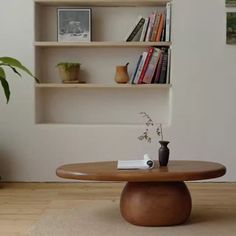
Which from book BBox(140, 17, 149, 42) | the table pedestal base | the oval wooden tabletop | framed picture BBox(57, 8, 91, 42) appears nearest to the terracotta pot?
framed picture BBox(57, 8, 91, 42)

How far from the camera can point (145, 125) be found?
4.26 meters

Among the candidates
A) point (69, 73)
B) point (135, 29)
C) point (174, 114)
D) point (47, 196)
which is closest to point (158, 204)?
point (47, 196)

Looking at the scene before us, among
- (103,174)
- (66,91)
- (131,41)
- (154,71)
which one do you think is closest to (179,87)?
(154,71)

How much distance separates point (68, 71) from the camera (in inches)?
167

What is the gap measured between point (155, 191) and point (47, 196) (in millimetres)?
1242

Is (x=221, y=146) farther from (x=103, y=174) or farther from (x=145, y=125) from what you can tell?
(x=103, y=174)

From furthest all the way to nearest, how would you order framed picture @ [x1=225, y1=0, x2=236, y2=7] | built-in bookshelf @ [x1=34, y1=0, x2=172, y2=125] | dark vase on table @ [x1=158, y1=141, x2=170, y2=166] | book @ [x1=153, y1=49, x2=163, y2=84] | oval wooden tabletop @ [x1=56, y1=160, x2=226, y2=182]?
built-in bookshelf @ [x1=34, y1=0, x2=172, y2=125]
book @ [x1=153, y1=49, x2=163, y2=84]
framed picture @ [x1=225, y1=0, x2=236, y2=7]
dark vase on table @ [x1=158, y1=141, x2=170, y2=166]
oval wooden tabletop @ [x1=56, y1=160, x2=226, y2=182]

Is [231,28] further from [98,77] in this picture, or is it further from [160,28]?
[98,77]

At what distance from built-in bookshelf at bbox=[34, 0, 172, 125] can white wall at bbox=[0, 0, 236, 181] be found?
0.22m

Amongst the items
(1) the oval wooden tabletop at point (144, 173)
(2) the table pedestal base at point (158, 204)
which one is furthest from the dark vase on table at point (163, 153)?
(2) the table pedestal base at point (158, 204)

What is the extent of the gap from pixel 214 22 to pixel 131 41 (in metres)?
0.79

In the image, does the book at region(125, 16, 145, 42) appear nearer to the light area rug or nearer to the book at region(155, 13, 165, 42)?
the book at region(155, 13, 165, 42)

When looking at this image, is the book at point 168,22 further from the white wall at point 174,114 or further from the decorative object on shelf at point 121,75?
the decorative object on shelf at point 121,75

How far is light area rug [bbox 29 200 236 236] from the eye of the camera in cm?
260
